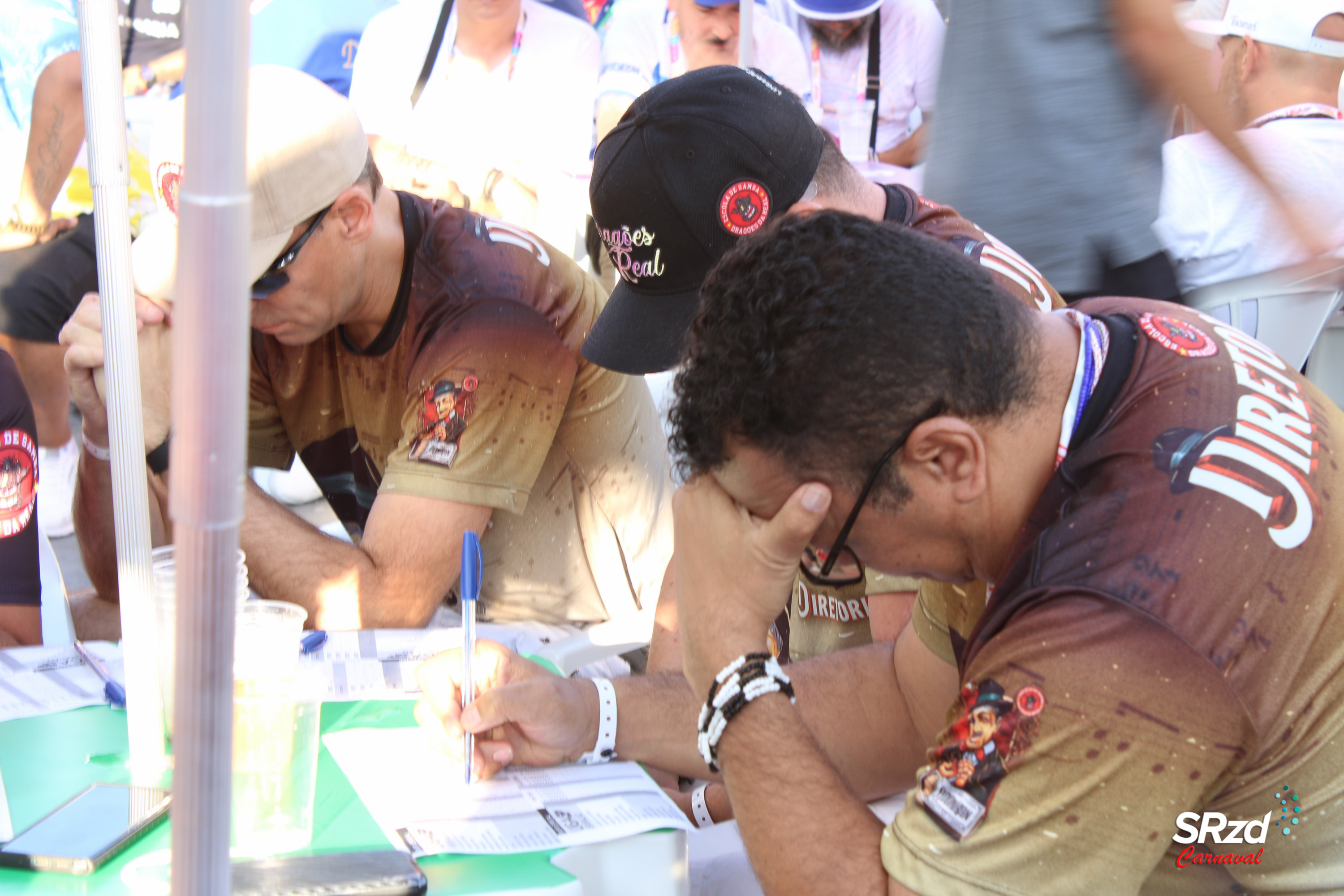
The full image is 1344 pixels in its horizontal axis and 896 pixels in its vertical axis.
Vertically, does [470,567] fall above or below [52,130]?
above

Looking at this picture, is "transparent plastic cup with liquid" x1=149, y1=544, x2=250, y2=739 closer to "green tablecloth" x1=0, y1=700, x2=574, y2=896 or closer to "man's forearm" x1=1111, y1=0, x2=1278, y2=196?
"green tablecloth" x1=0, y1=700, x2=574, y2=896

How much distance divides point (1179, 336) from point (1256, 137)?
1.89m

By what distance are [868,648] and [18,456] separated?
1500 millimetres

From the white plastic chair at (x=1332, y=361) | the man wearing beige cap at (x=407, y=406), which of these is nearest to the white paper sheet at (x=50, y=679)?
the man wearing beige cap at (x=407, y=406)

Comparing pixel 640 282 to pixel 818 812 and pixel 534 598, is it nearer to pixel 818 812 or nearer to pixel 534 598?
pixel 534 598

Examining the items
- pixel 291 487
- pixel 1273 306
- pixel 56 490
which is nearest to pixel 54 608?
pixel 291 487

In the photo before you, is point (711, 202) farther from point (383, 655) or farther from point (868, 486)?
point (383, 655)

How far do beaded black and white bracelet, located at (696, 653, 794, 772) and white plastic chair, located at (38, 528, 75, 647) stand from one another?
1430 millimetres

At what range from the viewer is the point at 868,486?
47.8 inches

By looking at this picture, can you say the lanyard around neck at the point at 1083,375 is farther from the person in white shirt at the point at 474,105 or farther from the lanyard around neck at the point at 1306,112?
the person in white shirt at the point at 474,105

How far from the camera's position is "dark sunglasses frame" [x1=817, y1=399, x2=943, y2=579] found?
1.15 meters

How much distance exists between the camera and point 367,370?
7.38ft

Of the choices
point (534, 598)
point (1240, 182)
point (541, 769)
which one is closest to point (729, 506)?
point (541, 769)

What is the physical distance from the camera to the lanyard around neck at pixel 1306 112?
3025 mm
